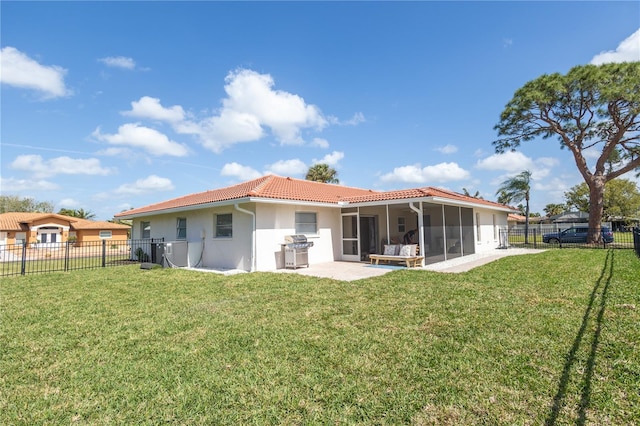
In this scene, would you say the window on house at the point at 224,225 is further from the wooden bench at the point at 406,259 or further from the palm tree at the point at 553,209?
the palm tree at the point at 553,209

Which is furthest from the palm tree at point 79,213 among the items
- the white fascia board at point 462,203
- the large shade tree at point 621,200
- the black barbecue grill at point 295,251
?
the large shade tree at point 621,200

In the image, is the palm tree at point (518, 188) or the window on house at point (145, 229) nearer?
the window on house at point (145, 229)

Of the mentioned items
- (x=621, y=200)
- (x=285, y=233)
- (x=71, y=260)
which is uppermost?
(x=621, y=200)

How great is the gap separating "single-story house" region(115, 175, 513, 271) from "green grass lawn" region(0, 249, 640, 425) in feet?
14.4

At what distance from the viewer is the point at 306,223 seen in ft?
42.7

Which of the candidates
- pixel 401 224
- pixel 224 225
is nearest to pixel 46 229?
pixel 224 225

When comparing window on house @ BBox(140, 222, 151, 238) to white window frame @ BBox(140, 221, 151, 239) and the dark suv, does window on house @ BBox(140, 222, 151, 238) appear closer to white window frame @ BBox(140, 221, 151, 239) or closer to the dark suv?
white window frame @ BBox(140, 221, 151, 239)

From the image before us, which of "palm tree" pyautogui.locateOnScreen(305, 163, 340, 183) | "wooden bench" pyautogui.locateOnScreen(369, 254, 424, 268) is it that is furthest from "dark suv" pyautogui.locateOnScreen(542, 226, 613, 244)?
"palm tree" pyautogui.locateOnScreen(305, 163, 340, 183)

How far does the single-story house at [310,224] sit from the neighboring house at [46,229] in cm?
2729

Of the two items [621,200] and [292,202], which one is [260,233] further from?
[621,200]

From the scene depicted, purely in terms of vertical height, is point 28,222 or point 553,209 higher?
point 553,209

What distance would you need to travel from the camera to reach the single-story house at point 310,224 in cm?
1145

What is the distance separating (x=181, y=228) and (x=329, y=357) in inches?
533

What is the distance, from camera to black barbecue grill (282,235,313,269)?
11.6 meters
